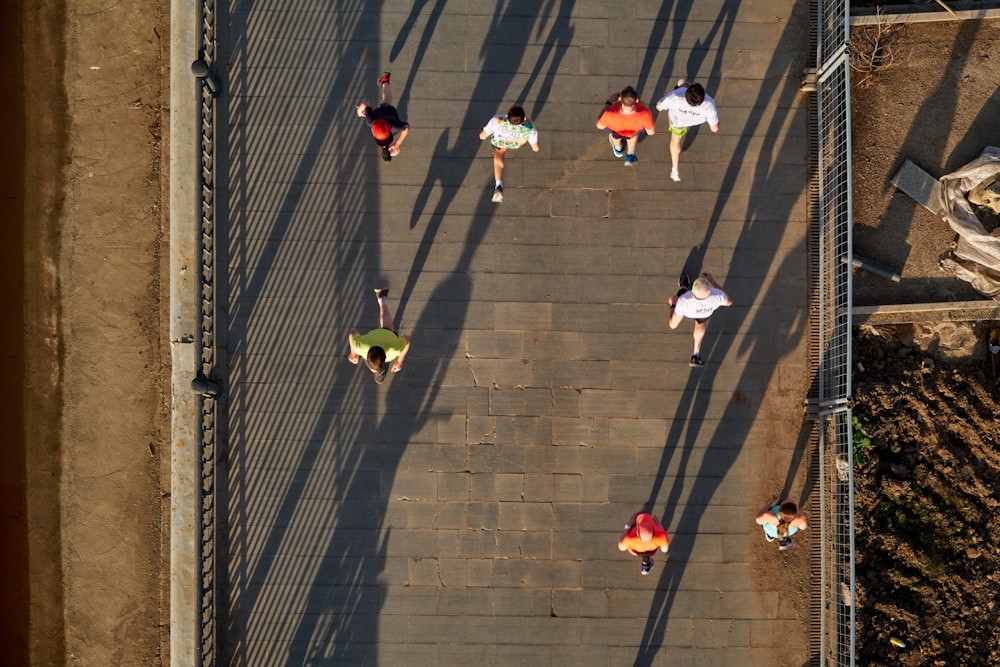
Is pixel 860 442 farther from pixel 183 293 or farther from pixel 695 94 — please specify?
pixel 183 293

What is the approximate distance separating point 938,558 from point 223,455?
34.6 feet

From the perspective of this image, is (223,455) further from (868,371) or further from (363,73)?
(868,371)

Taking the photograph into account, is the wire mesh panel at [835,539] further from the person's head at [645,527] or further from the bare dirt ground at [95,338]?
the bare dirt ground at [95,338]

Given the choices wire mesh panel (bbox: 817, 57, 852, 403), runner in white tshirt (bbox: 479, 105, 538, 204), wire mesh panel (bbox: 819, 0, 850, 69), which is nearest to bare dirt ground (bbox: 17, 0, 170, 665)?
runner in white tshirt (bbox: 479, 105, 538, 204)

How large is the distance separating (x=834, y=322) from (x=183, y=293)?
30.9 ft

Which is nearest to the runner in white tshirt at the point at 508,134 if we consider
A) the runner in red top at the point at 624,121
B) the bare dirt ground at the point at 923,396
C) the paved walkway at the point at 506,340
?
the paved walkway at the point at 506,340

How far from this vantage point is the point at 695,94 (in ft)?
23.2

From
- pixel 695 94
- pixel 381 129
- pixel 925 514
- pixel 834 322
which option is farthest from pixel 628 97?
pixel 925 514

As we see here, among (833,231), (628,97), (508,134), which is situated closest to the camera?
(628,97)

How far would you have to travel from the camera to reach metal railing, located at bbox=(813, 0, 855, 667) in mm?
7785

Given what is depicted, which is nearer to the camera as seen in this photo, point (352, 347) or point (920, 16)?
point (352, 347)

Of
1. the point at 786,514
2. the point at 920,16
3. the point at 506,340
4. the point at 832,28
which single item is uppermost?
the point at 920,16

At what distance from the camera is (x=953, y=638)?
8141 mm

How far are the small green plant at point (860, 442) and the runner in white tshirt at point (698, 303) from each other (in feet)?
7.86
